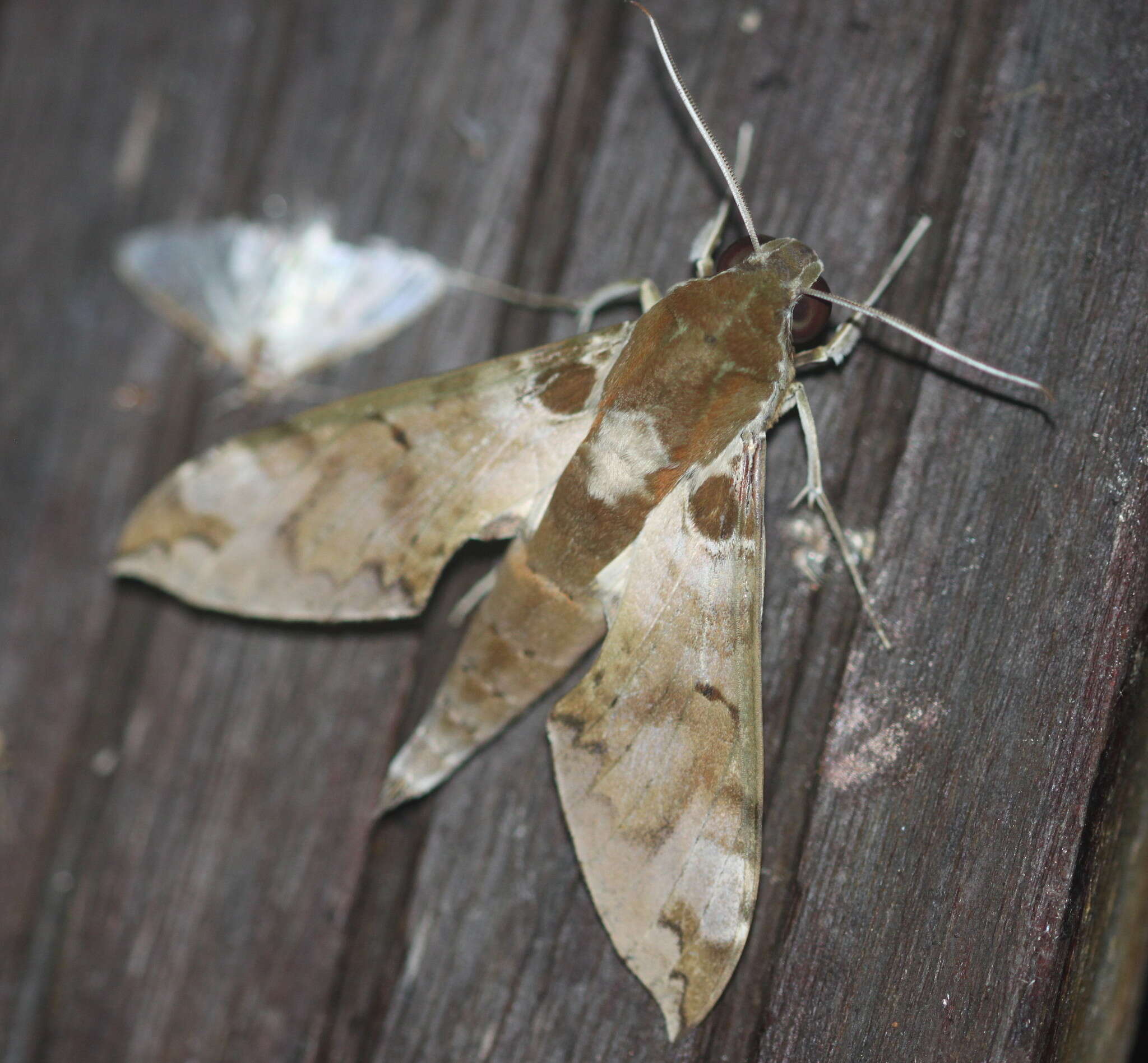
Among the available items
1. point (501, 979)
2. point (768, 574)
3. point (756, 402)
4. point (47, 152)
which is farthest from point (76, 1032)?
point (47, 152)

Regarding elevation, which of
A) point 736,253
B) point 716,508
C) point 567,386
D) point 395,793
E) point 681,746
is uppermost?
point 736,253

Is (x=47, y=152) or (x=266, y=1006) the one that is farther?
(x=47, y=152)

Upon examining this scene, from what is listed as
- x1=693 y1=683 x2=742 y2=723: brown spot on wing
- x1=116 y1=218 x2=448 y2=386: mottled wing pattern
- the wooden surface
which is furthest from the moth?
x1=116 y1=218 x2=448 y2=386: mottled wing pattern

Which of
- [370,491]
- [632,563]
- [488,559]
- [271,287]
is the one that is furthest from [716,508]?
[271,287]

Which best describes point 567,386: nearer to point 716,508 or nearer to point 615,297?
point 615,297

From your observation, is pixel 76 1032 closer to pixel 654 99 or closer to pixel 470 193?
pixel 470 193

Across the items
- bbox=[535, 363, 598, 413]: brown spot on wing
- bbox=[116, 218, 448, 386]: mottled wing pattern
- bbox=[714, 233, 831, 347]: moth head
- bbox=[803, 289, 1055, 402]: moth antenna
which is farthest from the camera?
bbox=[116, 218, 448, 386]: mottled wing pattern

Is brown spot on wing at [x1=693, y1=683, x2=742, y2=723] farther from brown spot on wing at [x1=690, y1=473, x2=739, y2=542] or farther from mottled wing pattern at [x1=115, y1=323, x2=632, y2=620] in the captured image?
mottled wing pattern at [x1=115, y1=323, x2=632, y2=620]
